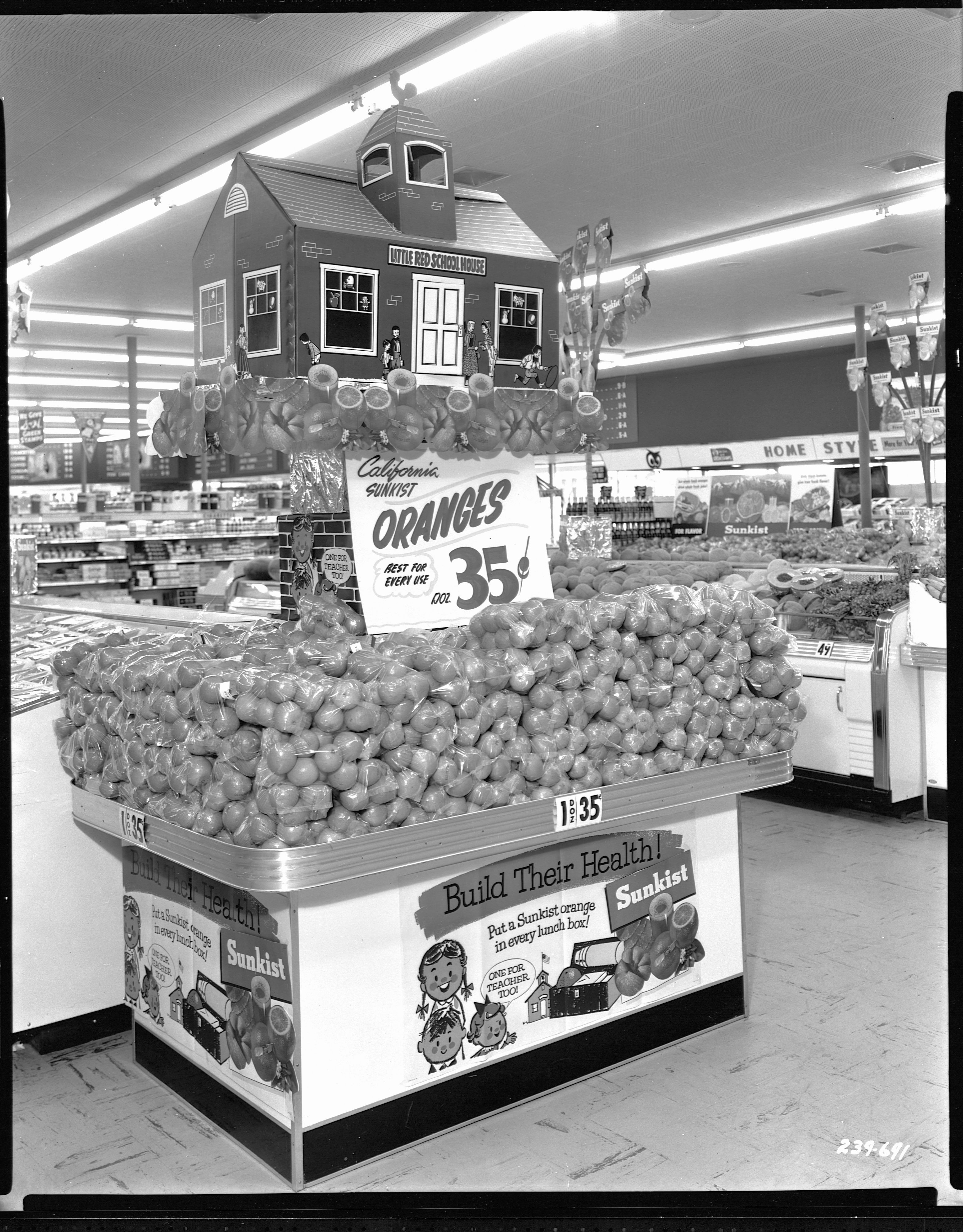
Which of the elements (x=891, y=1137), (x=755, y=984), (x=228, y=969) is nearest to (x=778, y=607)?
(x=755, y=984)

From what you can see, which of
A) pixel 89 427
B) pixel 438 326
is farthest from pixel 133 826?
pixel 89 427

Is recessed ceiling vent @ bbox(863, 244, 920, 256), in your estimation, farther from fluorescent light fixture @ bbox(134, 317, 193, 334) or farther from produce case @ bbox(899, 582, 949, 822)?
fluorescent light fixture @ bbox(134, 317, 193, 334)

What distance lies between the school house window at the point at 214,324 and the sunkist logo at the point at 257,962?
158 centimetres

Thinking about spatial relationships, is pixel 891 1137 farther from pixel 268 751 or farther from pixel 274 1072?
pixel 268 751

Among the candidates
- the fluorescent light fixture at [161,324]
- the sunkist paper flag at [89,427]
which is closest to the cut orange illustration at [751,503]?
the fluorescent light fixture at [161,324]

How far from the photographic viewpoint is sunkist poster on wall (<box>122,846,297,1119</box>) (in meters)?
2.46

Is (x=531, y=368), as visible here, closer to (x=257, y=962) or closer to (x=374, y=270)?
(x=374, y=270)

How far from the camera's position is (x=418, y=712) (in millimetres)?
2432

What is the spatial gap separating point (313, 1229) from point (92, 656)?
1.60 metres

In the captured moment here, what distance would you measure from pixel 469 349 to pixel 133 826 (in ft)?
5.16

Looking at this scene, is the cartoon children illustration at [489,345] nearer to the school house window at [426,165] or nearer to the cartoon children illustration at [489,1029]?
the school house window at [426,165]

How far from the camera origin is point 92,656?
10.1 ft

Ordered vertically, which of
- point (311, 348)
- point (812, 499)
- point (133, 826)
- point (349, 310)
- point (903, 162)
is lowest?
point (133, 826)

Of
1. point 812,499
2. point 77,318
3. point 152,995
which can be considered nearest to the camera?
point 152,995
